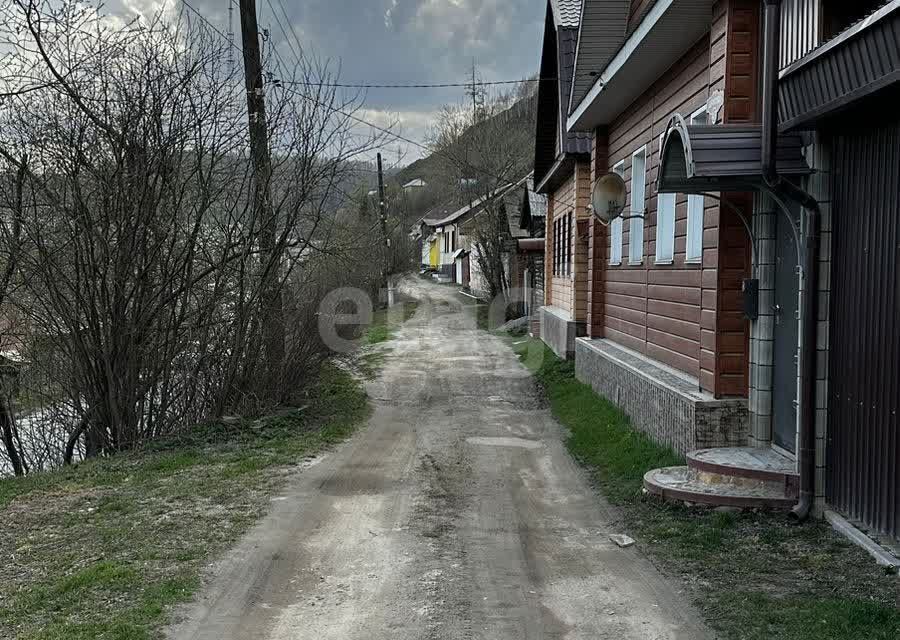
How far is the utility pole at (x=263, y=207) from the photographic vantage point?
10641 mm

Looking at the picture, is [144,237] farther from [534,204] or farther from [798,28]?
[534,204]

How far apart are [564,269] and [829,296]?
13.7 metres

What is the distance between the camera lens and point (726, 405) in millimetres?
7086

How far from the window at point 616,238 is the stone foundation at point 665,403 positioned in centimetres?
130

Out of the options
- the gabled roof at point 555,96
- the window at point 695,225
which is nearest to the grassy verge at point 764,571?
the window at point 695,225

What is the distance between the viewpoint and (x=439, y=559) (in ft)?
18.0

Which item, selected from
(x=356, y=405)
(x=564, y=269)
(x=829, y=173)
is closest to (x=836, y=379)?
(x=829, y=173)

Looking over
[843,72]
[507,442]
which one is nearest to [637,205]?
[507,442]

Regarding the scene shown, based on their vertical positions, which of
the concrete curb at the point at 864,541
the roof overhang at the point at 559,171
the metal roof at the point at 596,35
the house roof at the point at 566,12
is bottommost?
the concrete curb at the point at 864,541

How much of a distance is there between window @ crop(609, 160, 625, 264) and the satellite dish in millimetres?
374

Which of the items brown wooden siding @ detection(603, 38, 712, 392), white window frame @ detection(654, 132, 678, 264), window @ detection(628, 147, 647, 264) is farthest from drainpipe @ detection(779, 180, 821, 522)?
window @ detection(628, 147, 647, 264)

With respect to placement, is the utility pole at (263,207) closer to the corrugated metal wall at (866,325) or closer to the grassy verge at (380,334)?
the grassy verge at (380,334)

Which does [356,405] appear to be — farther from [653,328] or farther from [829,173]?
[829,173]

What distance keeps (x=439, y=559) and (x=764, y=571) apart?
186 centimetres
